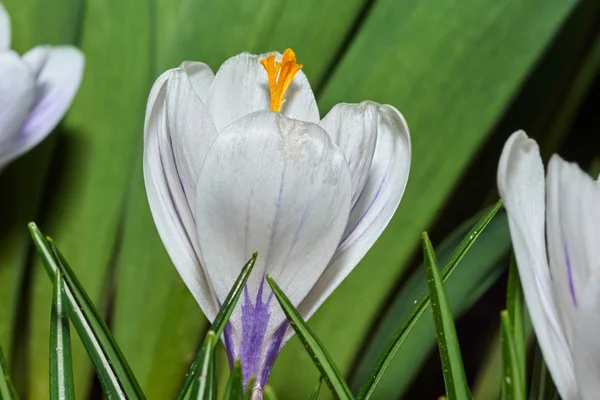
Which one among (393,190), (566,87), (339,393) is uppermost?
(566,87)

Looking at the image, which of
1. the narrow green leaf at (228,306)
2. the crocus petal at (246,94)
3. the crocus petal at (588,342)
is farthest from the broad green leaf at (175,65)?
the crocus petal at (588,342)

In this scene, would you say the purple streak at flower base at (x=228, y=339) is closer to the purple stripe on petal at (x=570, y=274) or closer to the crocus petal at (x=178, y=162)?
the crocus petal at (x=178, y=162)

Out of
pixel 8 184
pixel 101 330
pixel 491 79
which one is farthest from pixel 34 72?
pixel 491 79

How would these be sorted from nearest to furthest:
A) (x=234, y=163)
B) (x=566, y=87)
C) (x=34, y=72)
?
1. (x=234, y=163)
2. (x=34, y=72)
3. (x=566, y=87)

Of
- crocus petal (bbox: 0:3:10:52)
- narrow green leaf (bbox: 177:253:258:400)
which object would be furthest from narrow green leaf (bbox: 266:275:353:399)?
crocus petal (bbox: 0:3:10:52)

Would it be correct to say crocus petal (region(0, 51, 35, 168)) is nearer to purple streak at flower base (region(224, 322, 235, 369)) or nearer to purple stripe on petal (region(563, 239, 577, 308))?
purple streak at flower base (region(224, 322, 235, 369))

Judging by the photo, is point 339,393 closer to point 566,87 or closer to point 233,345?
point 233,345

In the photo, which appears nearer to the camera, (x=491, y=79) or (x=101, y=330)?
(x=101, y=330)

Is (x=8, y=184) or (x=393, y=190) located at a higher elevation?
(x=8, y=184)

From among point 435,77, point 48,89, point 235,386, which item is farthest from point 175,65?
point 235,386
